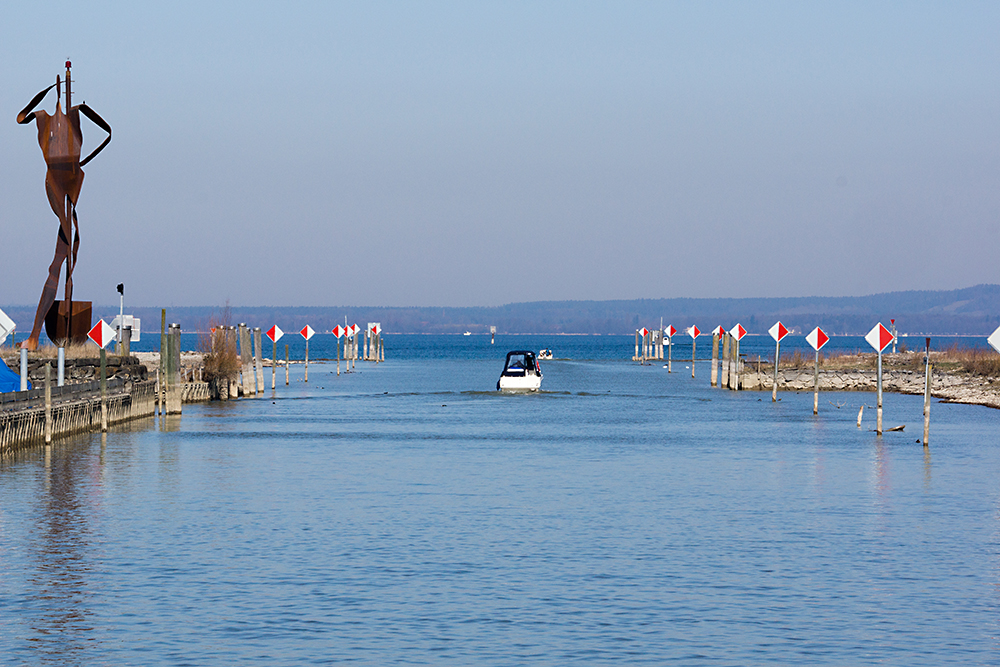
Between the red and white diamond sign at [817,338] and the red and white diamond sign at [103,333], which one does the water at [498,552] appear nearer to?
the red and white diamond sign at [103,333]

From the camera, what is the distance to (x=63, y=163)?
161ft

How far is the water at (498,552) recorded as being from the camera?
41.9ft

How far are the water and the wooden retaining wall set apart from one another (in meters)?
0.89

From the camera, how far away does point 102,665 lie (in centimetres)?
1165

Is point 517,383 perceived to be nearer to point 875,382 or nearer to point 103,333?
point 875,382

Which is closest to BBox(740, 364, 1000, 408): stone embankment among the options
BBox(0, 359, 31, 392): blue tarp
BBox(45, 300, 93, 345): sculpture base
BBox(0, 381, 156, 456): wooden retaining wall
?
BBox(0, 381, 156, 456): wooden retaining wall

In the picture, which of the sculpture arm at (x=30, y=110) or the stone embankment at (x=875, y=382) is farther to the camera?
the stone embankment at (x=875, y=382)

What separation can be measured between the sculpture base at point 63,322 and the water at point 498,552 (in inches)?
474

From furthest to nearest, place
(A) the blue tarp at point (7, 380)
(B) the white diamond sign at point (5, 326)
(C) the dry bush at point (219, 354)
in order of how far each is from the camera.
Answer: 1. (C) the dry bush at point (219, 354)
2. (A) the blue tarp at point (7, 380)
3. (B) the white diamond sign at point (5, 326)

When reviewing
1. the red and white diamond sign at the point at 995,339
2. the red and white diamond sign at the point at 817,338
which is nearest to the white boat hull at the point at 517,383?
the red and white diamond sign at the point at 817,338

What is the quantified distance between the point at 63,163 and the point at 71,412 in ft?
52.3

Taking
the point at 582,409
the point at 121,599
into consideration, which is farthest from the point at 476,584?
the point at 582,409

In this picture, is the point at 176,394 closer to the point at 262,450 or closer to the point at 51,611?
the point at 262,450

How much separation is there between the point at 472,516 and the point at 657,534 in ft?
10.9
